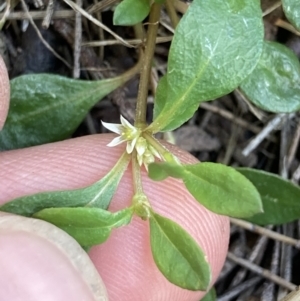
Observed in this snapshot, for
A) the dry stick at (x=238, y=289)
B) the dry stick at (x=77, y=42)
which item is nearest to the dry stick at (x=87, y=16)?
the dry stick at (x=77, y=42)

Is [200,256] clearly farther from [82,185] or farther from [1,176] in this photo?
[1,176]

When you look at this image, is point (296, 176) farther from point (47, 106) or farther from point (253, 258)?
point (47, 106)

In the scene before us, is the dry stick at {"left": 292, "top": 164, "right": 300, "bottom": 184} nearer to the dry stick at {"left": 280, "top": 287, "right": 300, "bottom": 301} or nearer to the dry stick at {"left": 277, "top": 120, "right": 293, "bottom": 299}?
the dry stick at {"left": 277, "top": 120, "right": 293, "bottom": 299}

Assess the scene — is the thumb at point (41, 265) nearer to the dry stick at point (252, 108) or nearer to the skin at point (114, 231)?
the skin at point (114, 231)

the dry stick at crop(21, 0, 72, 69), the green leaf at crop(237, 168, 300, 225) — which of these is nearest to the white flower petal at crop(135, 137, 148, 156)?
the green leaf at crop(237, 168, 300, 225)

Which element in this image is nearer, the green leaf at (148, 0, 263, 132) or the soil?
the green leaf at (148, 0, 263, 132)

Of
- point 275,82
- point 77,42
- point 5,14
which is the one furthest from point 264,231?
point 5,14

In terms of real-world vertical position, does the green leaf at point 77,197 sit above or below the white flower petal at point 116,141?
below
